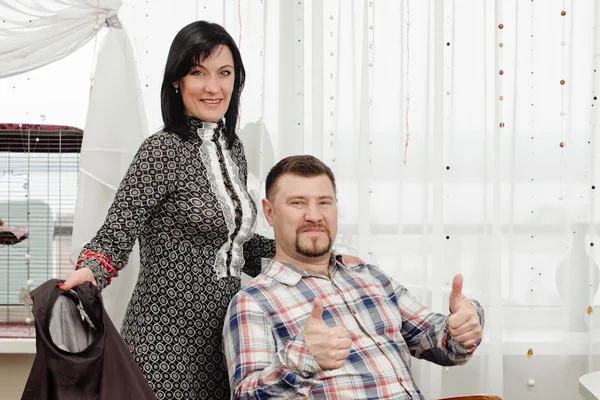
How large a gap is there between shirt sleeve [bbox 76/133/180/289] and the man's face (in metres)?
0.31

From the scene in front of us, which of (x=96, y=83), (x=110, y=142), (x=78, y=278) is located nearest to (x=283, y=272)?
(x=78, y=278)

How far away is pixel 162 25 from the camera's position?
2.33 meters

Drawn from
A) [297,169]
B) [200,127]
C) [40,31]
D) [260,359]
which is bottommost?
[260,359]

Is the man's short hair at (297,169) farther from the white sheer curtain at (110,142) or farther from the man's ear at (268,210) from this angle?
the white sheer curtain at (110,142)

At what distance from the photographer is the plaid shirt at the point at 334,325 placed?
160 cm

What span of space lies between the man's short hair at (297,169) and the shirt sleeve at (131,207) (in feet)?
0.95

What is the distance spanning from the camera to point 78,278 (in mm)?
1537

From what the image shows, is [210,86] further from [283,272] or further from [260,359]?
[260,359]

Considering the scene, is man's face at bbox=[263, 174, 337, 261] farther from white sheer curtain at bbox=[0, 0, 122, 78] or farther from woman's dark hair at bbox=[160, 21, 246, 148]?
white sheer curtain at bbox=[0, 0, 122, 78]

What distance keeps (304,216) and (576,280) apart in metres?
1.13

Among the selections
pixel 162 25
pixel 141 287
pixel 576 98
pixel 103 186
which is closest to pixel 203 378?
pixel 141 287

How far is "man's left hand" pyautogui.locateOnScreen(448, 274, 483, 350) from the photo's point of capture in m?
1.74

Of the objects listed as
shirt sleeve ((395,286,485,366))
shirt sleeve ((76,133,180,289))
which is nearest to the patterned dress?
shirt sleeve ((76,133,180,289))

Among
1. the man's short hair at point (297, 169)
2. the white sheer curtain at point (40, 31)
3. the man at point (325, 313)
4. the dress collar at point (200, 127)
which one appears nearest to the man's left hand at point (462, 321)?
the man at point (325, 313)
